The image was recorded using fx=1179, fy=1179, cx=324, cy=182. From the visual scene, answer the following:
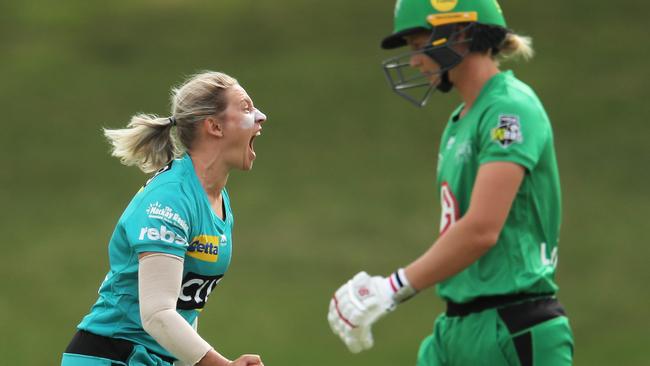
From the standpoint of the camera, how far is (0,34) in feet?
60.1

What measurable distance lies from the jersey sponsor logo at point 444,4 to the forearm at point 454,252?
798 millimetres

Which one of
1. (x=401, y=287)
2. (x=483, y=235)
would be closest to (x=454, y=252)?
(x=483, y=235)

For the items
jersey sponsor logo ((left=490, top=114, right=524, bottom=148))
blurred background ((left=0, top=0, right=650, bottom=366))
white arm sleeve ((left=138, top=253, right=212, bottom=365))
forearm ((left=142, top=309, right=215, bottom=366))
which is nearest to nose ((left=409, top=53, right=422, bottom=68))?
jersey sponsor logo ((left=490, top=114, right=524, bottom=148))

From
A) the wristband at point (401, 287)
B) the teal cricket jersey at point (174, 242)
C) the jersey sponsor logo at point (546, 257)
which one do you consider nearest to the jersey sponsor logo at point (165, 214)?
the teal cricket jersey at point (174, 242)

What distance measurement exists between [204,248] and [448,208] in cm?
104

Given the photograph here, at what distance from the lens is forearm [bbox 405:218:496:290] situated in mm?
3762

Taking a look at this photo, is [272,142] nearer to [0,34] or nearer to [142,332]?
[0,34]

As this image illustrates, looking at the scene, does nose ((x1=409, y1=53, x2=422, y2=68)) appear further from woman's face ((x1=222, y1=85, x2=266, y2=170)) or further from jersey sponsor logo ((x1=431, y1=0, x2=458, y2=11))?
woman's face ((x1=222, y1=85, x2=266, y2=170))

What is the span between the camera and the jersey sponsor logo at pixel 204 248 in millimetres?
4535

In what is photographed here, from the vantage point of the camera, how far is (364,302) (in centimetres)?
389

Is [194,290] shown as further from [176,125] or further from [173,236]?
[176,125]

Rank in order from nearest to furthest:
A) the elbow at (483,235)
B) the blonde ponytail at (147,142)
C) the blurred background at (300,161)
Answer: the elbow at (483,235), the blonde ponytail at (147,142), the blurred background at (300,161)

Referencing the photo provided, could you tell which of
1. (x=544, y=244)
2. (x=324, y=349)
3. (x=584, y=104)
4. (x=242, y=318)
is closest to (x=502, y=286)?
(x=544, y=244)

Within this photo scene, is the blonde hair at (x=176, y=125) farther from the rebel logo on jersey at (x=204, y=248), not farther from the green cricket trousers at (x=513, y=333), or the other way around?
the green cricket trousers at (x=513, y=333)
